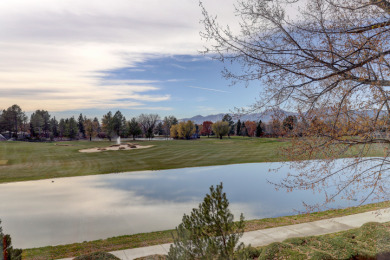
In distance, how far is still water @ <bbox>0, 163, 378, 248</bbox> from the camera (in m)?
4.39

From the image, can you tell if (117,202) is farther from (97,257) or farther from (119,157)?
(119,157)

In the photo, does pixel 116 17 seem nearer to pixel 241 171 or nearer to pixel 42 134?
pixel 42 134

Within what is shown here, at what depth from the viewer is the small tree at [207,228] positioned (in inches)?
97.9

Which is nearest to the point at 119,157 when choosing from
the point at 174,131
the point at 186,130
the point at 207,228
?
the point at 174,131

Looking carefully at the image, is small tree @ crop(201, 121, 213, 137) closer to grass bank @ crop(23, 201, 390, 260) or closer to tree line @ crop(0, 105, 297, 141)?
tree line @ crop(0, 105, 297, 141)

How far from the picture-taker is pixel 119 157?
657 cm

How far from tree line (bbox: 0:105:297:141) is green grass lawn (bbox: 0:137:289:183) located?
0.19m

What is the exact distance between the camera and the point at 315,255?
3641 mm

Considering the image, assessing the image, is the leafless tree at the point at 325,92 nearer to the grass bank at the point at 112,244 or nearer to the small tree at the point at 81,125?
the grass bank at the point at 112,244

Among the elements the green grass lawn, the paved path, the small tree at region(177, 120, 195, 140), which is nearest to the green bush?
the paved path

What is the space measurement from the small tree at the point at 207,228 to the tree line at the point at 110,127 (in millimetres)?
2302

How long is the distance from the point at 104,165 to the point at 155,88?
7.82 feet

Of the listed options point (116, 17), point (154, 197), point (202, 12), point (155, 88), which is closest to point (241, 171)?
point (154, 197)

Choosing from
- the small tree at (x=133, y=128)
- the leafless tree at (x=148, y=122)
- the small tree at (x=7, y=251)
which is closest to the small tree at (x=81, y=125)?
the small tree at (x=133, y=128)
